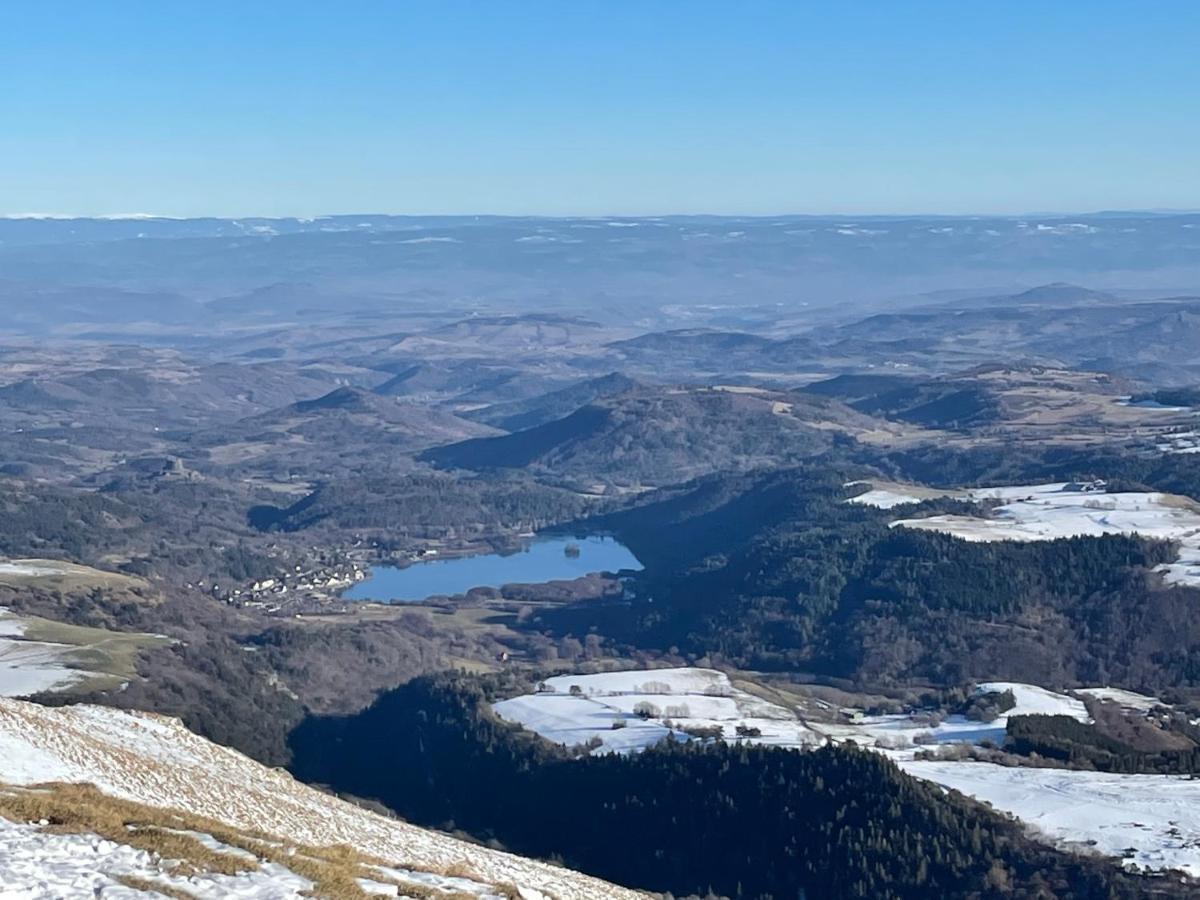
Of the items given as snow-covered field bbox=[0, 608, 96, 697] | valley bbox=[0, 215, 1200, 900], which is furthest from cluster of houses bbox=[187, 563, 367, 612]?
snow-covered field bbox=[0, 608, 96, 697]

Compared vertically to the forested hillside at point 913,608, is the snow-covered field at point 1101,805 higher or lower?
higher

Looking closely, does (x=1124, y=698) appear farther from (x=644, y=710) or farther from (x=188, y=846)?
(x=188, y=846)

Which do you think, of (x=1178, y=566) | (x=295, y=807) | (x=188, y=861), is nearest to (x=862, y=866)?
(x=295, y=807)

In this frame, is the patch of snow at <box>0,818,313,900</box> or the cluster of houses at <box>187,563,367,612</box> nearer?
the patch of snow at <box>0,818,313,900</box>

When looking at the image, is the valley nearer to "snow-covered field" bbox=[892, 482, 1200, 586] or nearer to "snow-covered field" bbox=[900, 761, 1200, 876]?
"snow-covered field" bbox=[900, 761, 1200, 876]

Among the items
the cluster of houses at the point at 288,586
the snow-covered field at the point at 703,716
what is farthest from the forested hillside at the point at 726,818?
the cluster of houses at the point at 288,586

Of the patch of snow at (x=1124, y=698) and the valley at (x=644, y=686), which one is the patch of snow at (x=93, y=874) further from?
the patch of snow at (x=1124, y=698)
